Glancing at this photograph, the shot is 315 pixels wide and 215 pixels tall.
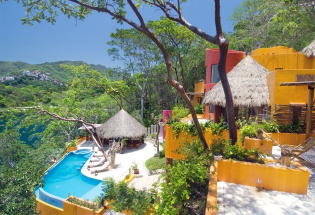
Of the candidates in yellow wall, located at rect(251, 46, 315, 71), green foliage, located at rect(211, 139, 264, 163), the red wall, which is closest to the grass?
the red wall

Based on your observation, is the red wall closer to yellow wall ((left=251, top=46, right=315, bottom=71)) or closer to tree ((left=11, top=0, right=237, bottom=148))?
yellow wall ((left=251, top=46, right=315, bottom=71))

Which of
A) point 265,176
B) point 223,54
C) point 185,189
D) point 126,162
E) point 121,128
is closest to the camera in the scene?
point 185,189

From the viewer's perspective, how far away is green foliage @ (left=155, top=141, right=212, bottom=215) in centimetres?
375

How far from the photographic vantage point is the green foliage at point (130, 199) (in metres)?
4.79

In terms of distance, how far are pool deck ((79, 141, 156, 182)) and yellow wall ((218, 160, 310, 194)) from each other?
7589mm

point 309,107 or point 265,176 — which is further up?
point 309,107

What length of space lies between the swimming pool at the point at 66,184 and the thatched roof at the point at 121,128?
304 centimetres

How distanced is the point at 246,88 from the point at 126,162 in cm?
968

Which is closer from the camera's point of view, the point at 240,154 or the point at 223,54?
the point at 223,54

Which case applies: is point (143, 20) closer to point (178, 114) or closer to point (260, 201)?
point (260, 201)

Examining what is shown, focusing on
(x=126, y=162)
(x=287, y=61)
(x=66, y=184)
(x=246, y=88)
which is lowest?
(x=66, y=184)

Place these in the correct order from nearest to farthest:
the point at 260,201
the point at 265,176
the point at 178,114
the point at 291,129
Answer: the point at 260,201 → the point at 265,176 → the point at 291,129 → the point at 178,114

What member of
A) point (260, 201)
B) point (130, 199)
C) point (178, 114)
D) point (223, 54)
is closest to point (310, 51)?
point (178, 114)

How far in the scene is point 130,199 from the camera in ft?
16.8
